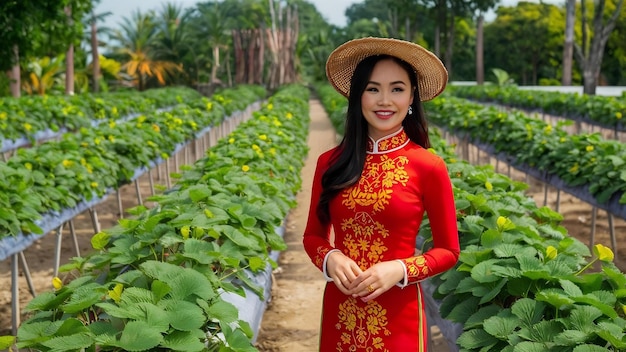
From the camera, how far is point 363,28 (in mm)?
59844

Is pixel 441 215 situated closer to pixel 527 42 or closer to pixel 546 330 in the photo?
pixel 546 330

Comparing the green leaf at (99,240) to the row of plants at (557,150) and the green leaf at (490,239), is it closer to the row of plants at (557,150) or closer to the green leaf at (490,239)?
the green leaf at (490,239)

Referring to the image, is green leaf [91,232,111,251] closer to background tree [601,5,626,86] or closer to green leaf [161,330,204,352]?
green leaf [161,330,204,352]

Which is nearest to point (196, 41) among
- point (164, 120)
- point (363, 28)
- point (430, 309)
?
point (363, 28)

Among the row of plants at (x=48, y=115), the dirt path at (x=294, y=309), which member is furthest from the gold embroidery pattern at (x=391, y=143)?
the row of plants at (x=48, y=115)

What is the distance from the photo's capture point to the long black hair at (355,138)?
2.26m

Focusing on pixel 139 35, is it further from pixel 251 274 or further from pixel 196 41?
pixel 251 274

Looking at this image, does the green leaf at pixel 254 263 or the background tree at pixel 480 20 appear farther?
the background tree at pixel 480 20

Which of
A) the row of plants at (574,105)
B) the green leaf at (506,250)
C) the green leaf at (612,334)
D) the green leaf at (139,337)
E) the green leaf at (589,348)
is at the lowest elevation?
the row of plants at (574,105)

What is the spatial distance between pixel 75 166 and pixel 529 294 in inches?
176

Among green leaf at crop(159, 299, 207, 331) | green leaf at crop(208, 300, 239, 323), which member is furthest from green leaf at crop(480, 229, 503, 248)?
green leaf at crop(159, 299, 207, 331)

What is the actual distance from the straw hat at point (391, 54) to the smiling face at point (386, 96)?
50mm

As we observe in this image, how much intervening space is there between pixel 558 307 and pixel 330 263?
0.83 metres

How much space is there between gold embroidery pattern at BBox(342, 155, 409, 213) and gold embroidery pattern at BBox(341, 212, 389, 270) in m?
0.05
